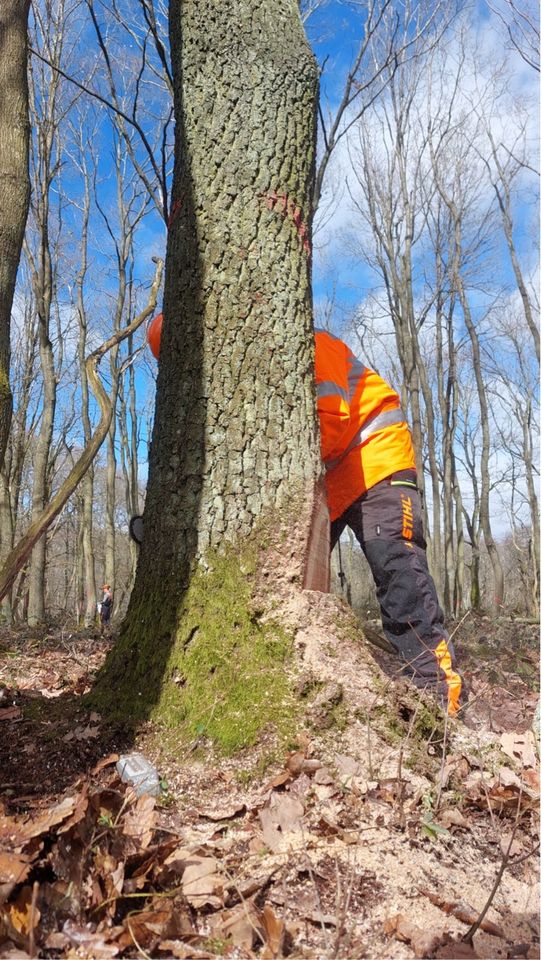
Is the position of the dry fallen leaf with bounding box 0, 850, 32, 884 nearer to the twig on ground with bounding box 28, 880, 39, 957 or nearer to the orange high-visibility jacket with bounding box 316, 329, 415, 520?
the twig on ground with bounding box 28, 880, 39, 957

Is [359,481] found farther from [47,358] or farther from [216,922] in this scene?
[47,358]

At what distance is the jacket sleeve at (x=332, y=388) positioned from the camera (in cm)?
280

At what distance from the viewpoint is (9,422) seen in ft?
8.96

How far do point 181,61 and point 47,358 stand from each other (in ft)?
27.8

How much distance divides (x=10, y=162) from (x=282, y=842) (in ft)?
10.3

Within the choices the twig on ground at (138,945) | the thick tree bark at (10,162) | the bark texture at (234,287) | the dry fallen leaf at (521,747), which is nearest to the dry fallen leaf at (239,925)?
the twig on ground at (138,945)

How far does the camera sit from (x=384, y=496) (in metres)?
3.10

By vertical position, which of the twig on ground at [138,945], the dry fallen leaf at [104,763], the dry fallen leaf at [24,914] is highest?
the dry fallen leaf at [104,763]

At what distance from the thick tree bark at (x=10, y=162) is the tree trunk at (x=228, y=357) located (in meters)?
0.84

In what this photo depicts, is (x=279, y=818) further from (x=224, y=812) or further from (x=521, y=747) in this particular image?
(x=521, y=747)

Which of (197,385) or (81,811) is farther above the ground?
(197,385)

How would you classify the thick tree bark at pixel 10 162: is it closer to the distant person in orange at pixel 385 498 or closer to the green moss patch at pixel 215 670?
the green moss patch at pixel 215 670

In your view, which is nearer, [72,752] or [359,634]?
[72,752]

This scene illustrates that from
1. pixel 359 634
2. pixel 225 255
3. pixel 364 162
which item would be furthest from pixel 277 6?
pixel 364 162
